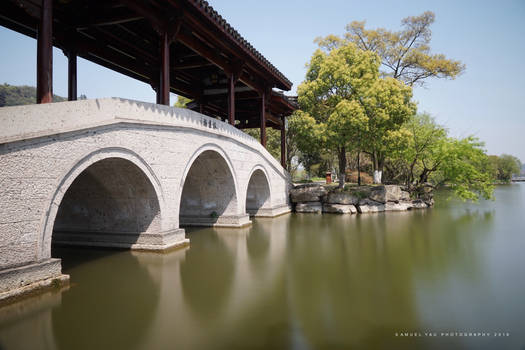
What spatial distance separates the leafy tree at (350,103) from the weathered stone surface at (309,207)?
2.99 meters

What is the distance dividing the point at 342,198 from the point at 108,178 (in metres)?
11.5

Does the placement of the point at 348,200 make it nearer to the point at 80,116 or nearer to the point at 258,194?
the point at 258,194

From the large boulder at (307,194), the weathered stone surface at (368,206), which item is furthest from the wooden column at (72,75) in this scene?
the weathered stone surface at (368,206)

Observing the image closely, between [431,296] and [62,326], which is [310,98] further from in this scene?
[62,326]

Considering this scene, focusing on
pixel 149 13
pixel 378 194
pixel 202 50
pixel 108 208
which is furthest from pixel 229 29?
pixel 378 194

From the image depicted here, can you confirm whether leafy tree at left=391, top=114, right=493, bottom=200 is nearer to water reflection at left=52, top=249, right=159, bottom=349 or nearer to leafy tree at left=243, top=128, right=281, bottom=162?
leafy tree at left=243, top=128, right=281, bottom=162

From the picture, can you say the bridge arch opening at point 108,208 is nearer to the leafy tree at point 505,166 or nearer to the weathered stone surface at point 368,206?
the weathered stone surface at point 368,206

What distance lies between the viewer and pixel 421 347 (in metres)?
3.55

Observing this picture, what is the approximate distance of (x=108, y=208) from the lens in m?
7.74

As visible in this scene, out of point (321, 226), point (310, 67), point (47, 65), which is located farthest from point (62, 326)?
point (310, 67)

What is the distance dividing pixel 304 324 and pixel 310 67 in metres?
14.9

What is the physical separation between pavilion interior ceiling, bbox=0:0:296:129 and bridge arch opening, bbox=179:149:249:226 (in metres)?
3.46

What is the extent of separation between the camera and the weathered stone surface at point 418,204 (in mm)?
17592

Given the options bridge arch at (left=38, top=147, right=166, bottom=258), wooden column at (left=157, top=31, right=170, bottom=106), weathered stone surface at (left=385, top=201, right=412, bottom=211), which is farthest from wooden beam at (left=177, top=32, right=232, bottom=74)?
weathered stone surface at (left=385, top=201, right=412, bottom=211)
